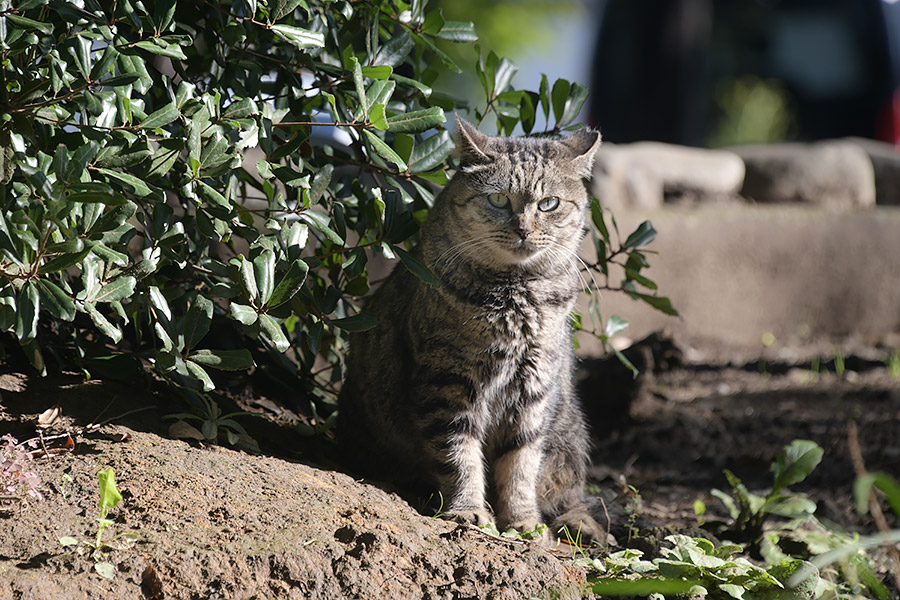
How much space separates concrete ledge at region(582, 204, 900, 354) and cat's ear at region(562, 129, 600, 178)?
9.20 ft

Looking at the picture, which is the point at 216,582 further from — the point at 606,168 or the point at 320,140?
the point at 606,168

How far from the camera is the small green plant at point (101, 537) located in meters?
2.17

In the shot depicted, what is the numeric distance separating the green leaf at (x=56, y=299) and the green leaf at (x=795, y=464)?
2.42 metres

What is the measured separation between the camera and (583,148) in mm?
3371

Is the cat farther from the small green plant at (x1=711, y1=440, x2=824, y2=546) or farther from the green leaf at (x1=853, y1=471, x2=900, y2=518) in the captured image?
the green leaf at (x1=853, y1=471, x2=900, y2=518)

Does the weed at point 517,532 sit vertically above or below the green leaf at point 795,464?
below

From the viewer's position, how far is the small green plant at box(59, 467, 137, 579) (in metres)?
2.17

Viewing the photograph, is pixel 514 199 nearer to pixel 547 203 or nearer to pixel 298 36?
pixel 547 203

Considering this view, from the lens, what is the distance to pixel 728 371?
5820 millimetres

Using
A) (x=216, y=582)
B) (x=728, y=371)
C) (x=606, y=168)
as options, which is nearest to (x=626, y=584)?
(x=216, y=582)

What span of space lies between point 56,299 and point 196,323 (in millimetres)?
500

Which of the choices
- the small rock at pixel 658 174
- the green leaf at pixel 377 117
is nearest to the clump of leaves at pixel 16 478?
the green leaf at pixel 377 117

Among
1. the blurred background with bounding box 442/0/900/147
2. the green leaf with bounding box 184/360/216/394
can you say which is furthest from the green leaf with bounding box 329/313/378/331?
the blurred background with bounding box 442/0/900/147

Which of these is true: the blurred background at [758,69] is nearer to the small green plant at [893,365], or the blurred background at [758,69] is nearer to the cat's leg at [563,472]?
the small green plant at [893,365]
